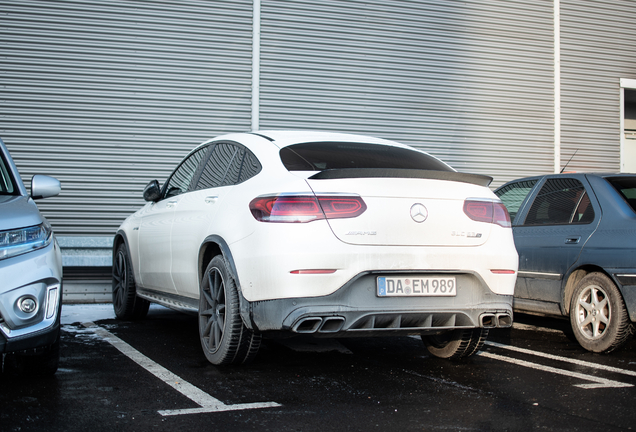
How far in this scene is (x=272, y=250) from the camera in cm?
381

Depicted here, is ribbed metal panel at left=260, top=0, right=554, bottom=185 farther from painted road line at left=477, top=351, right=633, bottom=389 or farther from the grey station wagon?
painted road line at left=477, top=351, right=633, bottom=389

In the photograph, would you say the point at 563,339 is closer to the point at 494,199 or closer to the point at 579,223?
the point at 579,223

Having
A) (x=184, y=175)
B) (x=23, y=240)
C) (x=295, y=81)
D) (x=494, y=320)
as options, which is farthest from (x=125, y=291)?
(x=295, y=81)

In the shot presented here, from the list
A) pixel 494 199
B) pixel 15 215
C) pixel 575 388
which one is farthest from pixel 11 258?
pixel 575 388

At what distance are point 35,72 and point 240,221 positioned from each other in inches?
245

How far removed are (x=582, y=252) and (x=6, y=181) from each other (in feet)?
14.5

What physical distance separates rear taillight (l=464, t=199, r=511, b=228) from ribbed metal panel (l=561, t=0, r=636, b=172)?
794 centimetres

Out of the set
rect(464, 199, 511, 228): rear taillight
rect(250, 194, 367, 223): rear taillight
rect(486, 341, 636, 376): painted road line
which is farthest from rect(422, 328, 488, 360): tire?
rect(250, 194, 367, 223): rear taillight

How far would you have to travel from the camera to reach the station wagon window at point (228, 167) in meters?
4.52

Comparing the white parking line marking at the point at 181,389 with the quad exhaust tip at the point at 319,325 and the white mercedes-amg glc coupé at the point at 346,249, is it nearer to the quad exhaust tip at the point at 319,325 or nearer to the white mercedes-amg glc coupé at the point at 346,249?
the white mercedes-amg glc coupé at the point at 346,249

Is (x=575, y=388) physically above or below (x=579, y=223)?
below

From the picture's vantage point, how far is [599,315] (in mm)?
5336

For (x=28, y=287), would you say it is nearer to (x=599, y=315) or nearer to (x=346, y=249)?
(x=346, y=249)

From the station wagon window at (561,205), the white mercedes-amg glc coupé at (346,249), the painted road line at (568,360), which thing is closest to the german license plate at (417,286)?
the white mercedes-amg glc coupé at (346,249)
